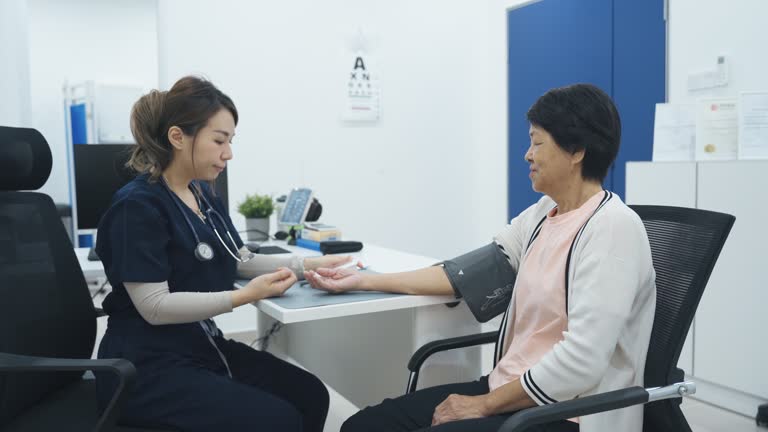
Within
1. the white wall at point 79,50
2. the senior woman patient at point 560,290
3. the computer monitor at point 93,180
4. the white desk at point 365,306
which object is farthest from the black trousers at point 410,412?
the white wall at point 79,50

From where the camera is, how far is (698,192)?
283cm

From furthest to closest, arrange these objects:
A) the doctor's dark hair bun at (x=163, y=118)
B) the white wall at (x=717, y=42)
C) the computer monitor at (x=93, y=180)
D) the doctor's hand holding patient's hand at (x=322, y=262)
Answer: the white wall at (x=717, y=42) → the computer monitor at (x=93, y=180) → the doctor's hand holding patient's hand at (x=322, y=262) → the doctor's dark hair bun at (x=163, y=118)

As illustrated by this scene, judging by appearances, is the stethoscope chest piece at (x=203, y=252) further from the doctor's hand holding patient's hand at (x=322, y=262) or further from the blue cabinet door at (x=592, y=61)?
the blue cabinet door at (x=592, y=61)

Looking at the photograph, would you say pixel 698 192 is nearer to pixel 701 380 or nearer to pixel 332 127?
pixel 701 380


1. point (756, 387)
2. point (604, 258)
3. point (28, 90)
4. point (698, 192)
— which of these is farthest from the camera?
point (28, 90)

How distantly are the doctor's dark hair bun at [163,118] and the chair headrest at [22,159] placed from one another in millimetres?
250

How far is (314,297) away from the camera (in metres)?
1.67

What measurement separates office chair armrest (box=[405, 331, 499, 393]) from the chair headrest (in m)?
1.05

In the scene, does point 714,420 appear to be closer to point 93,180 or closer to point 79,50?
point 93,180

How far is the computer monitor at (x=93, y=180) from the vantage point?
255 cm

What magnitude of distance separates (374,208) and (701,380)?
2.35 meters

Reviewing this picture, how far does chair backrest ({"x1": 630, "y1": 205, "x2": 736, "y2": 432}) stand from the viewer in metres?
1.25

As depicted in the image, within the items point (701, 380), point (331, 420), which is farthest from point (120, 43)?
point (701, 380)

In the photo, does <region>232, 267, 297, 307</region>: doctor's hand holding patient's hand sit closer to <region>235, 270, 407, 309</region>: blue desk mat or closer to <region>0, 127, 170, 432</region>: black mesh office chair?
<region>235, 270, 407, 309</region>: blue desk mat
